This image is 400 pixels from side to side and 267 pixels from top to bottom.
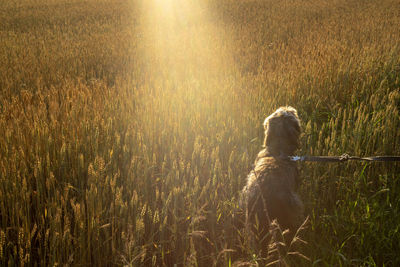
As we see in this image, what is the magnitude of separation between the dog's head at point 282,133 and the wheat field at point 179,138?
366 mm

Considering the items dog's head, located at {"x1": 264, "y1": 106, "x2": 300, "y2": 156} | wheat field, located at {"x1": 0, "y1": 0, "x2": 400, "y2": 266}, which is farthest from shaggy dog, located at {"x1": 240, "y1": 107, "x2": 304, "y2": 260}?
wheat field, located at {"x1": 0, "y1": 0, "x2": 400, "y2": 266}

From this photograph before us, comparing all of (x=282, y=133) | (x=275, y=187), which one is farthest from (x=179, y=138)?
(x=275, y=187)

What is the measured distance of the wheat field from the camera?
1.83 m

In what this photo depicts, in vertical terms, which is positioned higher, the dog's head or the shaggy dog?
the dog's head

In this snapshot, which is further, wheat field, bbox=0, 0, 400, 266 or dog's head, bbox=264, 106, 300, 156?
dog's head, bbox=264, 106, 300, 156

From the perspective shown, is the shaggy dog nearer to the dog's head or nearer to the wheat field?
the dog's head

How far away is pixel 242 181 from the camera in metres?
2.51

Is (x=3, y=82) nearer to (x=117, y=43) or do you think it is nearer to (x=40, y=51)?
(x=40, y=51)

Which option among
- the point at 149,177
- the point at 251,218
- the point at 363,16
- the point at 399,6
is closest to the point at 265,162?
the point at 251,218

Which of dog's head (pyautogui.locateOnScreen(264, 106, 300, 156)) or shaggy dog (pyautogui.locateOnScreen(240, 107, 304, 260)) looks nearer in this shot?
shaggy dog (pyautogui.locateOnScreen(240, 107, 304, 260))

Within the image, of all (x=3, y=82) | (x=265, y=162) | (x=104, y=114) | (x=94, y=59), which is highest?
(x=94, y=59)

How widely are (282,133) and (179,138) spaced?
1.14 m

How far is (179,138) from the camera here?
300 centimetres

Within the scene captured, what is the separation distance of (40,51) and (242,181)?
7299 millimetres
